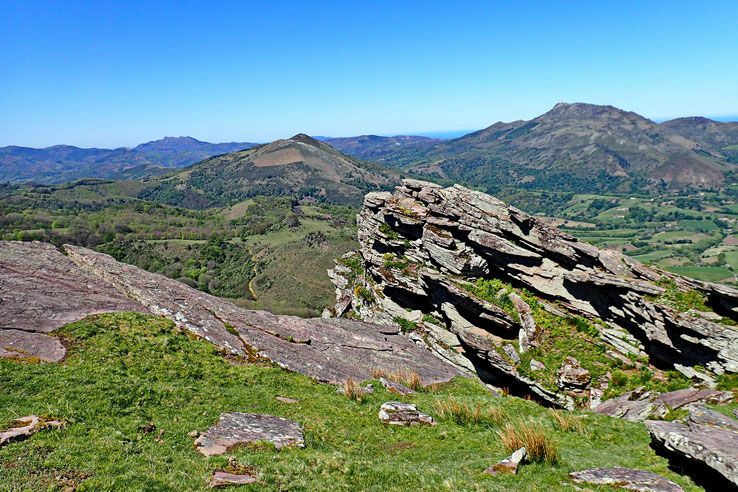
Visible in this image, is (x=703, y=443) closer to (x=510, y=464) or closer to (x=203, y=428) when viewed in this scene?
(x=510, y=464)

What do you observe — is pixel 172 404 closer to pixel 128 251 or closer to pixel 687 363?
pixel 687 363

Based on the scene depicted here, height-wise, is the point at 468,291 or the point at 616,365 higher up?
the point at 468,291

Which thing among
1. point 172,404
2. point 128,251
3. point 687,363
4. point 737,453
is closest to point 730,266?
point 687,363

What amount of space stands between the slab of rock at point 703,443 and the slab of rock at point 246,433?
12223mm

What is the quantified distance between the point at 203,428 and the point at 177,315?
44.1 ft

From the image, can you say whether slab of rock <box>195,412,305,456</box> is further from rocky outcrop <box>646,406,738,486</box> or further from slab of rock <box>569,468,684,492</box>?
rocky outcrop <box>646,406,738,486</box>

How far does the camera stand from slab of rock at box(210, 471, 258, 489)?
333 inches

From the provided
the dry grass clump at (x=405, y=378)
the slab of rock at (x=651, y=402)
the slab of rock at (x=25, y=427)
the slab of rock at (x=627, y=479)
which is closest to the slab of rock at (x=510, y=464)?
the slab of rock at (x=627, y=479)

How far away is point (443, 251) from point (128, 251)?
Result: 171 metres

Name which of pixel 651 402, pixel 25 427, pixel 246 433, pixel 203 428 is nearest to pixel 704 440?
pixel 651 402

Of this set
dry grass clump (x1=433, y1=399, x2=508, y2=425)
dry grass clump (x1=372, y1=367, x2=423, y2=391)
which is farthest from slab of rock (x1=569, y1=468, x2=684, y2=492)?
dry grass clump (x1=372, y1=367, x2=423, y2=391)

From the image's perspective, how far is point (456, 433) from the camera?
47.3 ft

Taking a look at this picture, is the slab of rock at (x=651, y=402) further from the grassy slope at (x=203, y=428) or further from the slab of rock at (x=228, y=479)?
the slab of rock at (x=228, y=479)

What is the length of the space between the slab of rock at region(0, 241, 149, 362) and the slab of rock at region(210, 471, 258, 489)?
12.5m
